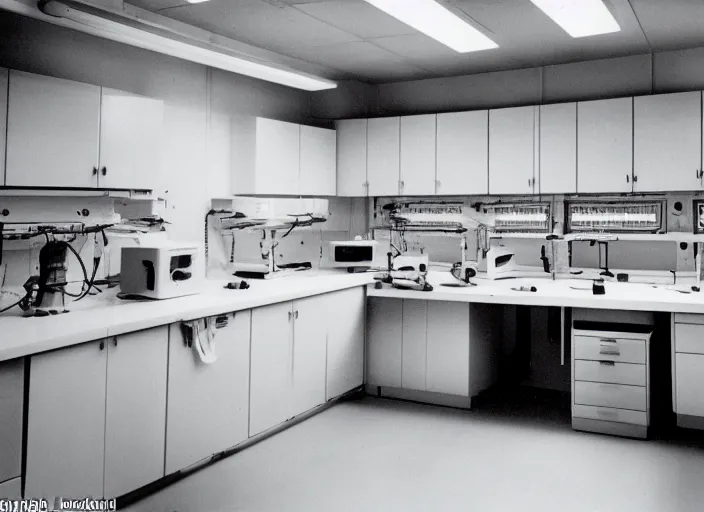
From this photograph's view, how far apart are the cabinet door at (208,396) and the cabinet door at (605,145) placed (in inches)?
105

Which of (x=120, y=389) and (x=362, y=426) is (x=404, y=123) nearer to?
(x=362, y=426)

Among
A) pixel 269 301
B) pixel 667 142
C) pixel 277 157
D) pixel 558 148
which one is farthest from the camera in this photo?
pixel 277 157

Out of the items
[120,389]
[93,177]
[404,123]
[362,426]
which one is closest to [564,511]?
[362,426]

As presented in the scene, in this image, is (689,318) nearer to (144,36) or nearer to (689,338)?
(689,338)

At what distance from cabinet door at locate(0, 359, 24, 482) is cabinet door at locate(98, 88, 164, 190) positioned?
1434mm

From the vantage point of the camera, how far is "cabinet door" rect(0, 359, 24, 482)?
229cm

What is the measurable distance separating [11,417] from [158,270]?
109 centimetres

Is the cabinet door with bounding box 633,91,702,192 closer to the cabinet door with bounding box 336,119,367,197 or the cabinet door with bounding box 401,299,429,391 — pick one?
the cabinet door with bounding box 401,299,429,391

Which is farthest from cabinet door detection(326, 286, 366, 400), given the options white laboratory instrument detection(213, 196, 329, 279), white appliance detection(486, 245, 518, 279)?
white appliance detection(486, 245, 518, 279)

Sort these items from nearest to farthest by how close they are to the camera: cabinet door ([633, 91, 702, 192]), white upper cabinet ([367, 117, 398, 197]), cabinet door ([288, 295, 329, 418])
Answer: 1. cabinet door ([288, 295, 329, 418])
2. cabinet door ([633, 91, 702, 192])
3. white upper cabinet ([367, 117, 398, 197])

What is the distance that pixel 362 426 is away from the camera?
4.01 m

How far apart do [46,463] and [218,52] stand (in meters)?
2.28

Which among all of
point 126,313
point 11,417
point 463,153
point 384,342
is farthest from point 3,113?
point 463,153

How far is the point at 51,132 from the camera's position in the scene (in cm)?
324
